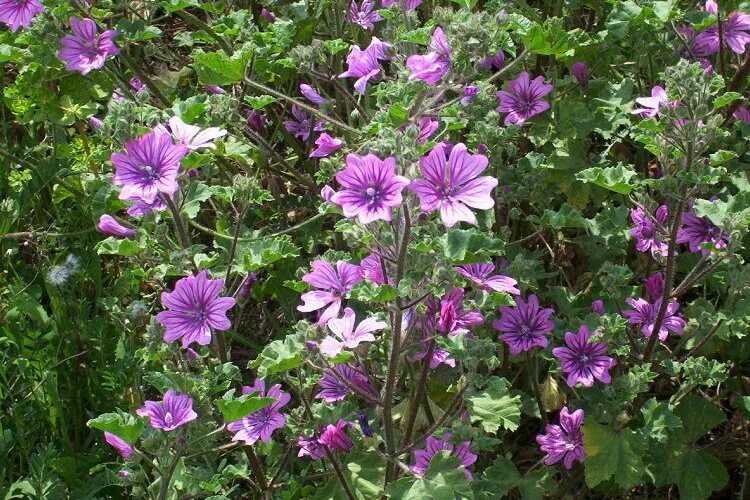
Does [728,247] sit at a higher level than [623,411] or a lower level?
higher

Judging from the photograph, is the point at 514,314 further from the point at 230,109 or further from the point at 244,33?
the point at 244,33

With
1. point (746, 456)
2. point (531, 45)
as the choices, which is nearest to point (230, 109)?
point (531, 45)

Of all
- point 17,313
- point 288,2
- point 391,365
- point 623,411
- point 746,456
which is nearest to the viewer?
point 391,365

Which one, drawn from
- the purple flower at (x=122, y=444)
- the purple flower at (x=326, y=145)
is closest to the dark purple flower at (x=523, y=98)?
the purple flower at (x=326, y=145)

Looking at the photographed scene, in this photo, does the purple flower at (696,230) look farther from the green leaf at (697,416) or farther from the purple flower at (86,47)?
the purple flower at (86,47)

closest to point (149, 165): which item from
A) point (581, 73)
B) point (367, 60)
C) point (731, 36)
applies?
point (367, 60)

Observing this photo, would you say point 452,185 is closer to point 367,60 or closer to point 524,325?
point 524,325
